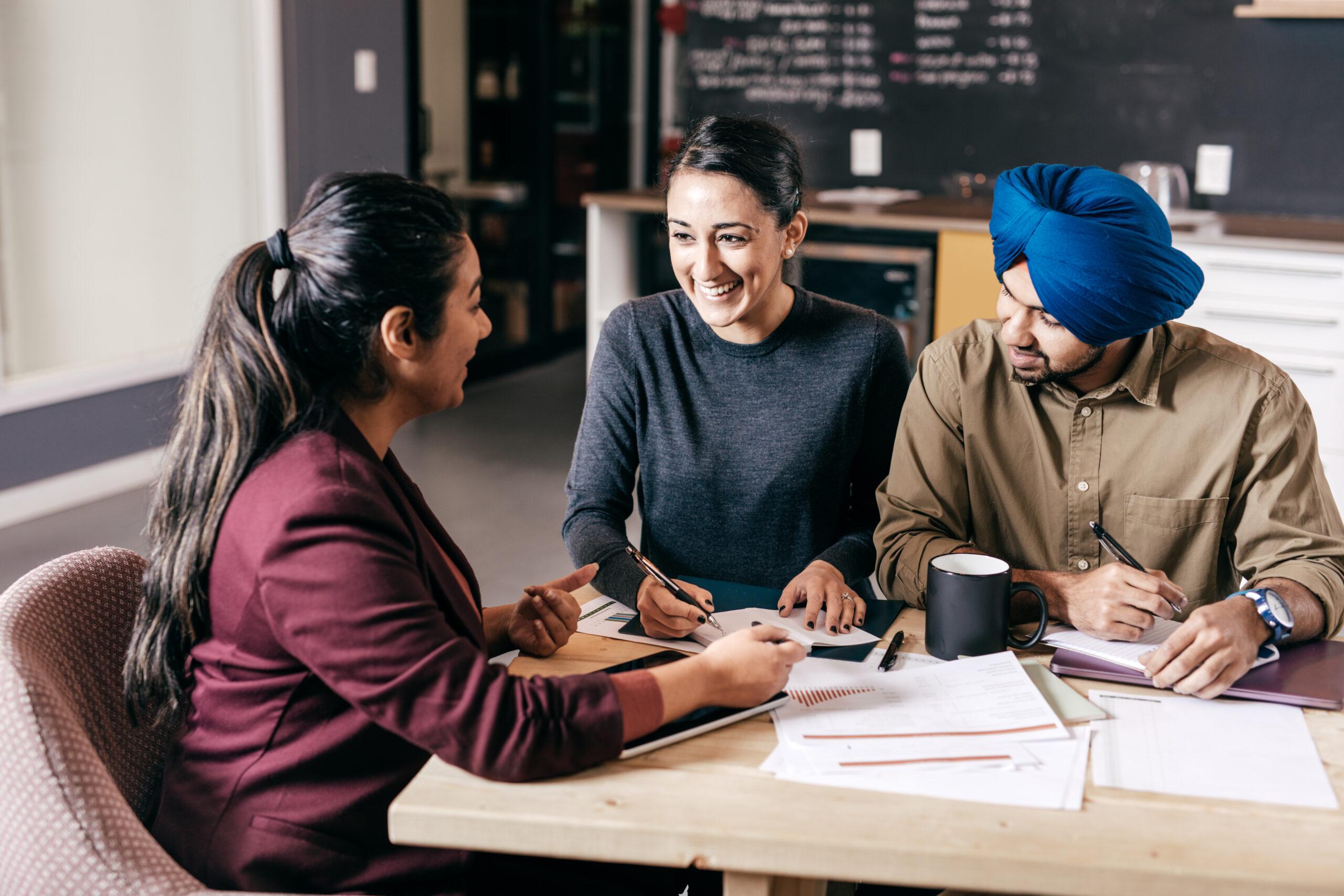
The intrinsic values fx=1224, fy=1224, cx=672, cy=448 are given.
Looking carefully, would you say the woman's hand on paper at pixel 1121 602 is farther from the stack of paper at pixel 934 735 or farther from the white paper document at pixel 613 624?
the white paper document at pixel 613 624

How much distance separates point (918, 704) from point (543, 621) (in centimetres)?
42

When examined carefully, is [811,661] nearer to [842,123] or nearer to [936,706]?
[936,706]

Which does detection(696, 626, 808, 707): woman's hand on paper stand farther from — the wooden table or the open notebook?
the open notebook

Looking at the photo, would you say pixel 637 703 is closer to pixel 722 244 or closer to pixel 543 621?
pixel 543 621

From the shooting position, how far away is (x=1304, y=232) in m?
3.83

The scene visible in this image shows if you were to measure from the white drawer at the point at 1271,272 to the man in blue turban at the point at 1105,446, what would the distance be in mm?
2234

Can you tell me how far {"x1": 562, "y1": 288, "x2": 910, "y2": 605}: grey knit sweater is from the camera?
70.3 inches

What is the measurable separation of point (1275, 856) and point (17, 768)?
990mm

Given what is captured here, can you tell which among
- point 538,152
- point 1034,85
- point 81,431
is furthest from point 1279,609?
point 538,152

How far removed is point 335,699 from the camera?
3.60 feet

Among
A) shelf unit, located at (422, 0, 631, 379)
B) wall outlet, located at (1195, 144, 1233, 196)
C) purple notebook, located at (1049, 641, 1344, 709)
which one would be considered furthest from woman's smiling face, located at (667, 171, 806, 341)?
shelf unit, located at (422, 0, 631, 379)

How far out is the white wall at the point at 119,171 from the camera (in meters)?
3.89

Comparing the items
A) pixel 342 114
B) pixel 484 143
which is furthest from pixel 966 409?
pixel 484 143

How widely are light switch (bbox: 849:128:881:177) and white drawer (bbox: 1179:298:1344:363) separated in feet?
5.33
